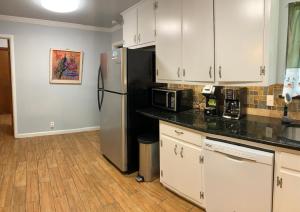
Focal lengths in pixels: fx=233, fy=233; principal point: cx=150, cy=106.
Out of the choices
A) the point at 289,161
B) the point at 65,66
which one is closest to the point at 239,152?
the point at 289,161

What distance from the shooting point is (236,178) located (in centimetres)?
186

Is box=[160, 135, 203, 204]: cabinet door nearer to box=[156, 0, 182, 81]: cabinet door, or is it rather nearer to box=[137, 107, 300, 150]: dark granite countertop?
box=[137, 107, 300, 150]: dark granite countertop

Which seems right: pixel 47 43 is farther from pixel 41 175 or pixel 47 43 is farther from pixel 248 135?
pixel 248 135

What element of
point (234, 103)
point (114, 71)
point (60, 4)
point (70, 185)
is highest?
point (60, 4)

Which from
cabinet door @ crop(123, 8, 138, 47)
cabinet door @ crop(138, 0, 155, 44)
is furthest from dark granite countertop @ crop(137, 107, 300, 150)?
cabinet door @ crop(123, 8, 138, 47)

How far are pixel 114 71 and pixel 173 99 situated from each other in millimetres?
925

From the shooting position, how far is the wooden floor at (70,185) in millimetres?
2434

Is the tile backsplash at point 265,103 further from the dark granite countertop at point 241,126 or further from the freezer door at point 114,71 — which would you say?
the freezer door at point 114,71

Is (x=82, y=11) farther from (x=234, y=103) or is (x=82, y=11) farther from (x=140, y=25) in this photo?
(x=234, y=103)

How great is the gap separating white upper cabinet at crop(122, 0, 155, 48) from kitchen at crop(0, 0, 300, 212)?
0.6 inches

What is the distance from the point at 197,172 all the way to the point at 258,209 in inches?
24.8

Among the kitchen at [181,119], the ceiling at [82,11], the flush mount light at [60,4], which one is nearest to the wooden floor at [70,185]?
the kitchen at [181,119]

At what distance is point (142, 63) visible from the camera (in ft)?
10.3

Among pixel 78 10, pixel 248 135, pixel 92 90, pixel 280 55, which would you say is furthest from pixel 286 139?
pixel 92 90
